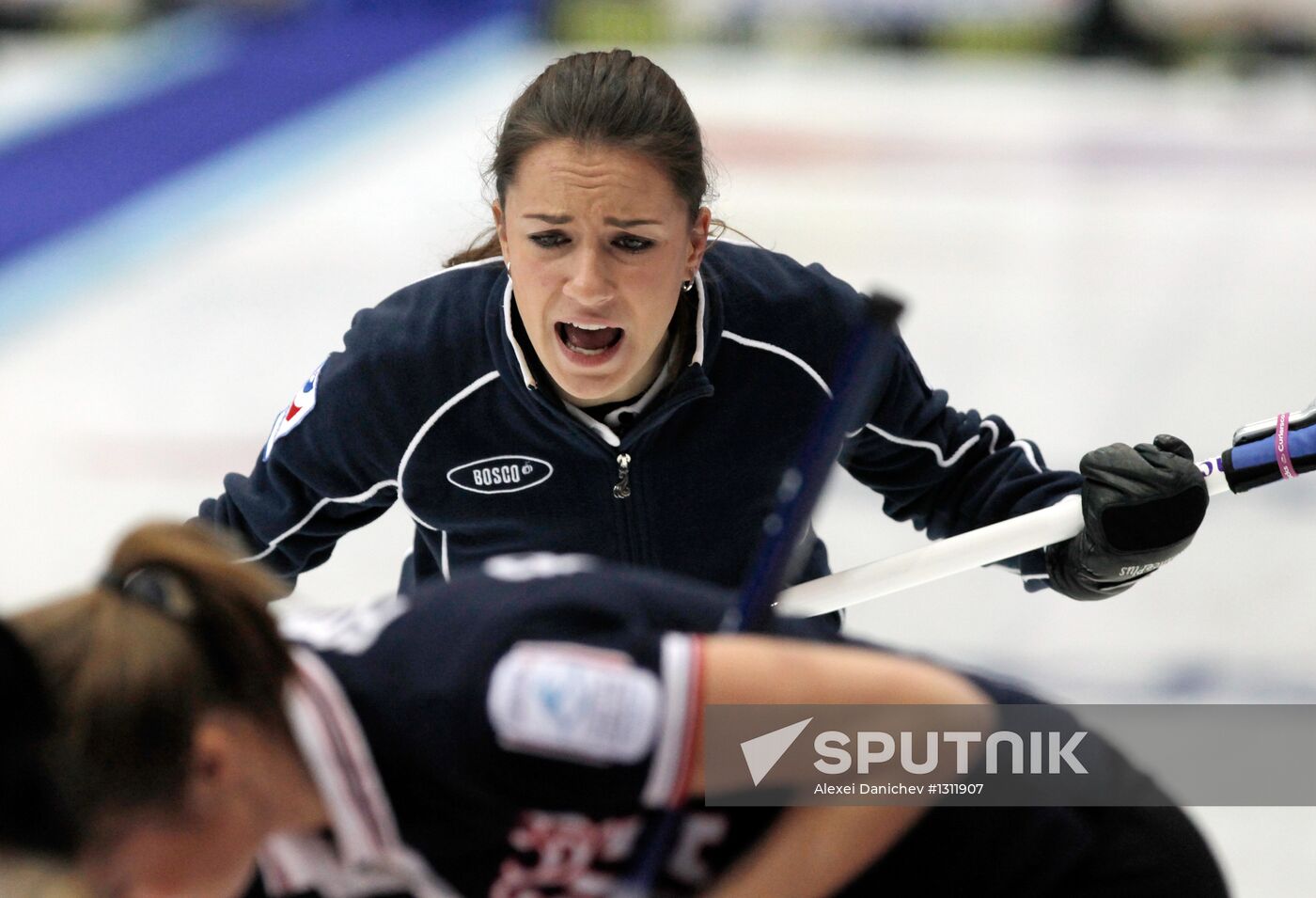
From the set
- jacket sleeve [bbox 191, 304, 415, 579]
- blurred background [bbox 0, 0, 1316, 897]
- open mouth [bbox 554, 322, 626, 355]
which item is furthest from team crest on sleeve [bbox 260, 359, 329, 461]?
blurred background [bbox 0, 0, 1316, 897]

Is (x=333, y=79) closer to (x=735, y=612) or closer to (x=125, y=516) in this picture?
(x=125, y=516)

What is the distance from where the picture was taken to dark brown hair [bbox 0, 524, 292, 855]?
105cm

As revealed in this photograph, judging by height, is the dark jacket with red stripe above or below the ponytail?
Answer: below

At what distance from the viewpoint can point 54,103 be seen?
353 inches

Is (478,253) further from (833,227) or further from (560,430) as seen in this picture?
(833,227)

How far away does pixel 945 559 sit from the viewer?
81.1 inches

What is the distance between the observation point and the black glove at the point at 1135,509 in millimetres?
2025

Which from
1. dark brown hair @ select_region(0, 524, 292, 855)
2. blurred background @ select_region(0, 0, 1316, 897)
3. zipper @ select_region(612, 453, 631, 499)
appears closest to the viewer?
dark brown hair @ select_region(0, 524, 292, 855)

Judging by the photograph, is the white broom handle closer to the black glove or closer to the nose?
the black glove

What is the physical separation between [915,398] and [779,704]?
3.40ft

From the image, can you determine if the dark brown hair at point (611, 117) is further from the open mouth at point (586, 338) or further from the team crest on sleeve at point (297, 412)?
the team crest on sleeve at point (297, 412)

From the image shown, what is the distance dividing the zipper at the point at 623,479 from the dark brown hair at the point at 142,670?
0.90 m

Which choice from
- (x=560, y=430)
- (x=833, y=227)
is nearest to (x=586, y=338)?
(x=560, y=430)

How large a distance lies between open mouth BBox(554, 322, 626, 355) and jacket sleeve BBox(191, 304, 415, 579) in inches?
8.3
